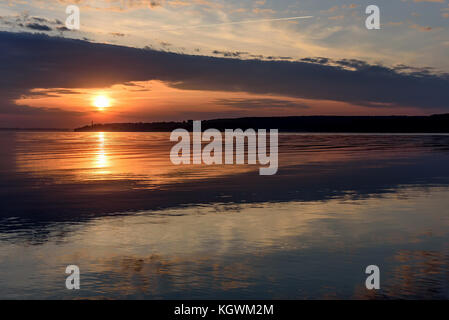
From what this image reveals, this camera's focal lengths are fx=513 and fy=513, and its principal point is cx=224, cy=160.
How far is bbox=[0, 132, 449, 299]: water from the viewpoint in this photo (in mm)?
8984

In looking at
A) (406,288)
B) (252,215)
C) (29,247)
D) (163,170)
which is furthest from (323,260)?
(163,170)

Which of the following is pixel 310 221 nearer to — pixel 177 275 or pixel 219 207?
pixel 219 207

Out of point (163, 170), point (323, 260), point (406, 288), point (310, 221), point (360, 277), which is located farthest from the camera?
point (163, 170)

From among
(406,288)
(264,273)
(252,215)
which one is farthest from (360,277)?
(252,215)

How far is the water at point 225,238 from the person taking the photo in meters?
8.98

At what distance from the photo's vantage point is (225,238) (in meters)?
12.5

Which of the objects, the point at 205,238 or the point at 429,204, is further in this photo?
the point at 429,204

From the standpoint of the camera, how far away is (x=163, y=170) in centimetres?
3067

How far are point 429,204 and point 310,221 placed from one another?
5442mm
